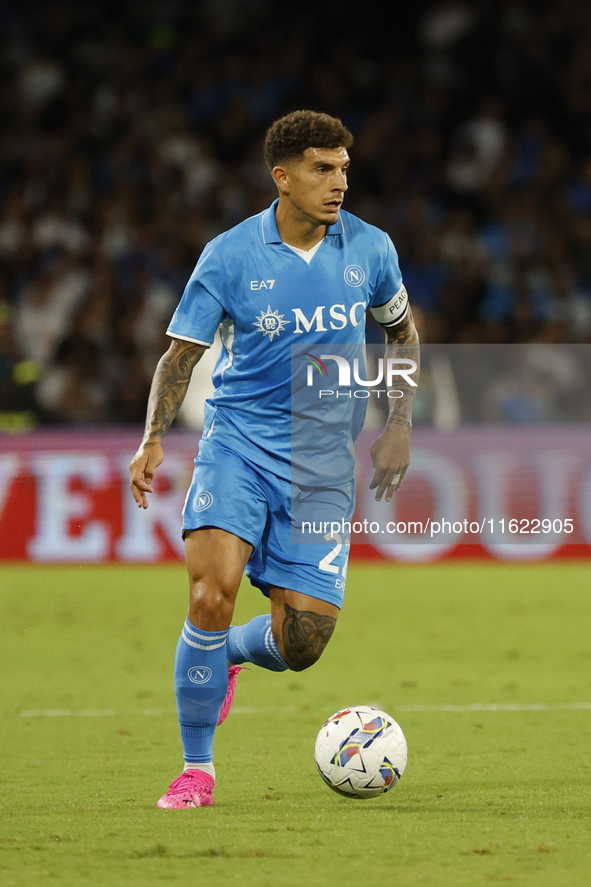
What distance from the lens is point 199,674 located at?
4371 millimetres

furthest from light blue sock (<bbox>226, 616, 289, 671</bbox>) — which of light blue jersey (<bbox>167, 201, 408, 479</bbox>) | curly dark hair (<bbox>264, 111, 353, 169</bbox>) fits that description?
curly dark hair (<bbox>264, 111, 353, 169</bbox>)

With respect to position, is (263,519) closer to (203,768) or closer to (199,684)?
(199,684)

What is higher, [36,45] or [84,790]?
[36,45]

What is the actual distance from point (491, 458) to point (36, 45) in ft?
25.8

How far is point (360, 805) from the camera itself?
14.3ft

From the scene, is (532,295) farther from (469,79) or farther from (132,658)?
(132,658)

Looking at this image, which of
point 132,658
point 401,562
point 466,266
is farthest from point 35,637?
point 466,266

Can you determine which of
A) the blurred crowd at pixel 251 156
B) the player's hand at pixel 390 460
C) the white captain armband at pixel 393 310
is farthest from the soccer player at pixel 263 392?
the blurred crowd at pixel 251 156

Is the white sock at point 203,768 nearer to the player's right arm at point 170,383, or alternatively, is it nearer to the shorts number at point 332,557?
the shorts number at point 332,557

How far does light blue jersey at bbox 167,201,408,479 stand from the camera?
449 cm

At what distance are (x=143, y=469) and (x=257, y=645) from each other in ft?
2.87

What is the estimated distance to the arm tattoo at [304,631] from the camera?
4.48m

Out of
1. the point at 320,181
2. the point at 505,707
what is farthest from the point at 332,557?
the point at 505,707

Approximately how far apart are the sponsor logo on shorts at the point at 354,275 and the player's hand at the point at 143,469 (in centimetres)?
90
